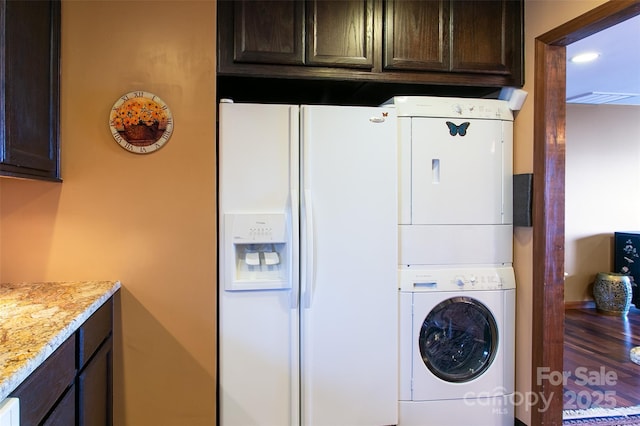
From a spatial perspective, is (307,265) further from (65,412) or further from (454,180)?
(65,412)

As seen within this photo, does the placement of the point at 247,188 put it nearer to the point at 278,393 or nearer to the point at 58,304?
the point at 58,304

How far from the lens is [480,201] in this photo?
7.13 feet

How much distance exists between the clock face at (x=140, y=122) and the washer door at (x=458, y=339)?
1.63 metres

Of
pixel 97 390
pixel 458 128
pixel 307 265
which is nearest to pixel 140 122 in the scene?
pixel 307 265

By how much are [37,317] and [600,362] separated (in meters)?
3.71

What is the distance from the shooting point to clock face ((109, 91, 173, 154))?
1.89 m

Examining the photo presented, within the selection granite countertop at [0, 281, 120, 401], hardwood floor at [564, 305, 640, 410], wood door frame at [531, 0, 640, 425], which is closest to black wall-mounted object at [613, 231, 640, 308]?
hardwood floor at [564, 305, 640, 410]

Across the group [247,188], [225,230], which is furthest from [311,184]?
[225,230]

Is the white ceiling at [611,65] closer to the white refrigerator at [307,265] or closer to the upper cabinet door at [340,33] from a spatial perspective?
the upper cabinet door at [340,33]

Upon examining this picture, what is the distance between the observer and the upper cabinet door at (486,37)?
215 centimetres

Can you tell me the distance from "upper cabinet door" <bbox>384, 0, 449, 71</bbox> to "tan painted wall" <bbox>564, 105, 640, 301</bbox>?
11.2ft

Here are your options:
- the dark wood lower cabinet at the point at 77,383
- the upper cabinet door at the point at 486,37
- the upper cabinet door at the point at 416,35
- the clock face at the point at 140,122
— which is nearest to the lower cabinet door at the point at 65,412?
the dark wood lower cabinet at the point at 77,383

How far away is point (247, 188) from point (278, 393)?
1021mm

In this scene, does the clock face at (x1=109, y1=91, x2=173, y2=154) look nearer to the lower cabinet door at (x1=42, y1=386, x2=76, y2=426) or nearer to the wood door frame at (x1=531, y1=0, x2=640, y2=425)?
the lower cabinet door at (x1=42, y1=386, x2=76, y2=426)
